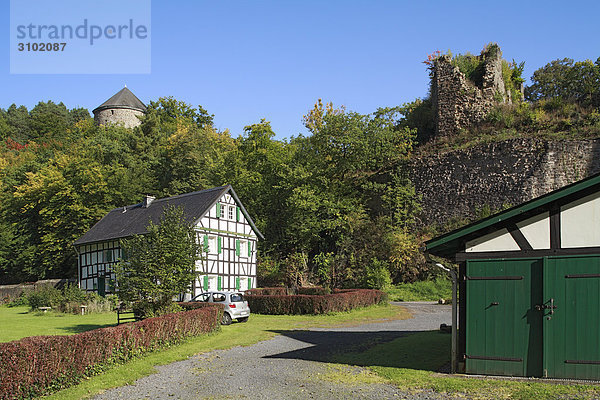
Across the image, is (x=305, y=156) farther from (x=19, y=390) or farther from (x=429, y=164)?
(x=19, y=390)

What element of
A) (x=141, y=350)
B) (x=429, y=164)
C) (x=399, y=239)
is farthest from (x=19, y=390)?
(x=429, y=164)

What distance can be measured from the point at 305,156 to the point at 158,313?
2395cm

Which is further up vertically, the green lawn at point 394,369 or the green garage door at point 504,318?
the green garage door at point 504,318

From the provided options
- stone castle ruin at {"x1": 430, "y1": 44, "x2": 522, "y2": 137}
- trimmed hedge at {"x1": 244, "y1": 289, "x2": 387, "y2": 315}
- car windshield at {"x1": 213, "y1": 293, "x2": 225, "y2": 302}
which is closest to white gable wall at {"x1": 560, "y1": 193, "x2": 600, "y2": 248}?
Answer: car windshield at {"x1": 213, "y1": 293, "x2": 225, "y2": 302}

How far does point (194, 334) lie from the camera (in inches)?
638

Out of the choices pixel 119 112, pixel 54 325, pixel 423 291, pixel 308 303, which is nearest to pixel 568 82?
pixel 423 291

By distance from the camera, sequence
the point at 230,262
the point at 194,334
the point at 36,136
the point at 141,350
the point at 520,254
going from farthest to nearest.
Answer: the point at 36,136 < the point at 230,262 < the point at 194,334 < the point at 141,350 < the point at 520,254

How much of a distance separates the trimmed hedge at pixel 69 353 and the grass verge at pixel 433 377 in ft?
16.1

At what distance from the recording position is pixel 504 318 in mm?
9844

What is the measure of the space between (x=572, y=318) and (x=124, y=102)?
71.6 m

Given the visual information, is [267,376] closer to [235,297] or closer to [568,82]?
[235,297]

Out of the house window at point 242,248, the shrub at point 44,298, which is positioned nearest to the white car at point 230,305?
the house window at point 242,248

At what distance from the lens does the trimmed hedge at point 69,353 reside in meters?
9.16

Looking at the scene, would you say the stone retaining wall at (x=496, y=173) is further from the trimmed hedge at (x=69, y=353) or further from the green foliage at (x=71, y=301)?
the trimmed hedge at (x=69, y=353)
